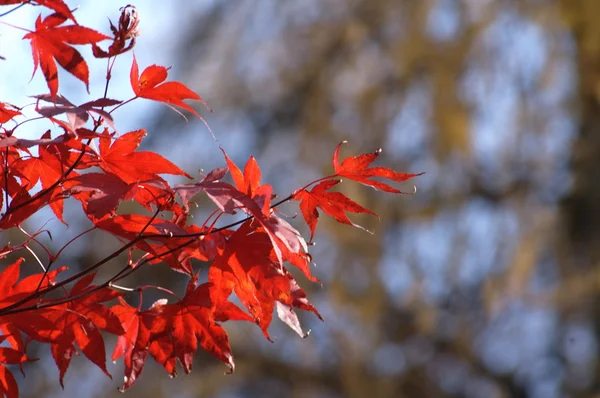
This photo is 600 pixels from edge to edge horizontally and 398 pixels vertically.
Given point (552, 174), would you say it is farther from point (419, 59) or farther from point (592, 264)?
point (419, 59)

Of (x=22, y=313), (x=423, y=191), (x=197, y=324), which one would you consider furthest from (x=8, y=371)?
(x=423, y=191)

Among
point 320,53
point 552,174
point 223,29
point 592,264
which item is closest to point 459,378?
point 592,264

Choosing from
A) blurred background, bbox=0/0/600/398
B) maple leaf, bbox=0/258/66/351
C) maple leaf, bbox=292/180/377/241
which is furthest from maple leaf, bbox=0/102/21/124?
blurred background, bbox=0/0/600/398

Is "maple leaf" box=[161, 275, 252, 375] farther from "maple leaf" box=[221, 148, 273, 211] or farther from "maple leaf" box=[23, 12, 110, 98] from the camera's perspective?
"maple leaf" box=[23, 12, 110, 98]

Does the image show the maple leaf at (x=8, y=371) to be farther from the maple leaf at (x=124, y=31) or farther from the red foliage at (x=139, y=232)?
the maple leaf at (x=124, y=31)

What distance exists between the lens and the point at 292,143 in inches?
166

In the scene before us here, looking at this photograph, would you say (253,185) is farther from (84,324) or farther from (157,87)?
(84,324)

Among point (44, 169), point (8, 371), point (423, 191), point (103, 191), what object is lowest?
point (8, 371)

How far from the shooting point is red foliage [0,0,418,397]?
77cm

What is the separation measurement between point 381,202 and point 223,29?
1459 millimetres

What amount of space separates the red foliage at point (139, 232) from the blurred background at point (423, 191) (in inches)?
109

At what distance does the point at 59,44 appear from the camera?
76 cm

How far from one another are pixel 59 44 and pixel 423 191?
3.18m

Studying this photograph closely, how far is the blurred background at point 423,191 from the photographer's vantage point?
373 cm
